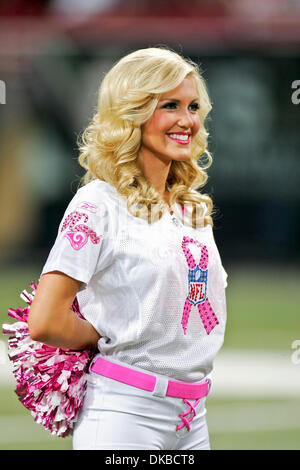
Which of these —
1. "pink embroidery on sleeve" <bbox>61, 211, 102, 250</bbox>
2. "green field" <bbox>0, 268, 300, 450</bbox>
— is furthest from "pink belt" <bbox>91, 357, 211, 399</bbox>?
"green field" <bbox>0, 268, 300, 450</bbox>

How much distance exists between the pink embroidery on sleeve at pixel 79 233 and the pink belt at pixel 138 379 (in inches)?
15.9

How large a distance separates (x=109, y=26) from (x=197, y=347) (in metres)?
13.9

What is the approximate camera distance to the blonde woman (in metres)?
3.15

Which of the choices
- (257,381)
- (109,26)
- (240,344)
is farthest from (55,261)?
(109,26)

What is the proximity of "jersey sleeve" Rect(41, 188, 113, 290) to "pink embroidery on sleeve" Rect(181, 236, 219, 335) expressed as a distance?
275 mm

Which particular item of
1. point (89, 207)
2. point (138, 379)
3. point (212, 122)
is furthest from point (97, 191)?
point (212, 122)

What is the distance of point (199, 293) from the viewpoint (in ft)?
10.7

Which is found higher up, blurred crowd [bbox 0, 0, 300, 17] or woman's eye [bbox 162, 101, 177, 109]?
blurred crowd [bbox 0, 0, 300, 17]

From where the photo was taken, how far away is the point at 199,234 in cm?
341

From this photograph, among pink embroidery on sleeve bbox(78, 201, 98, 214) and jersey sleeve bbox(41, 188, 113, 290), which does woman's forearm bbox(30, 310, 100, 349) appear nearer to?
jersey sleeve bbox(41, 188, 113, 290)

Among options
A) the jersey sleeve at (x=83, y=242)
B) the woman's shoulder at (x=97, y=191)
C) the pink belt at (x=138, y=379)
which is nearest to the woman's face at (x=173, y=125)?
the woman's shoulder at (x=97, y=191)

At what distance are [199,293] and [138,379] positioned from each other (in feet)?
1.14

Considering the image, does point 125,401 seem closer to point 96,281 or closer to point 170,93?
point 96,281

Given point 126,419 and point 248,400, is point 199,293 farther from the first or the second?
point 248,400
